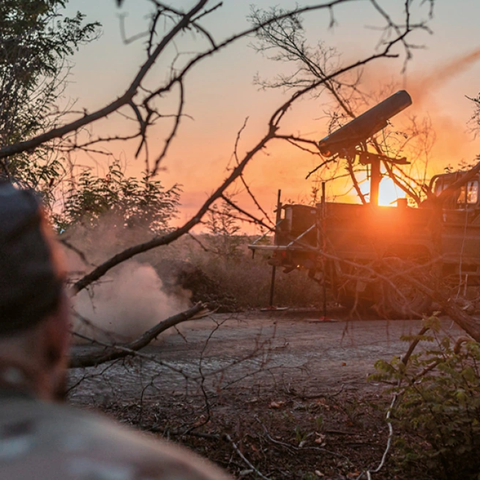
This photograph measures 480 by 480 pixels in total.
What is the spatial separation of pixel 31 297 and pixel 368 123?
627 cm

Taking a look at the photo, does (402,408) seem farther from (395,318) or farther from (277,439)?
(395,318)

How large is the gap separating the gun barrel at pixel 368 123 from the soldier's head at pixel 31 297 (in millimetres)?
4678

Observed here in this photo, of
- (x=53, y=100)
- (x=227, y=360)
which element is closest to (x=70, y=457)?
(x=227, y=360)

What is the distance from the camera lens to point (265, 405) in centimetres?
548

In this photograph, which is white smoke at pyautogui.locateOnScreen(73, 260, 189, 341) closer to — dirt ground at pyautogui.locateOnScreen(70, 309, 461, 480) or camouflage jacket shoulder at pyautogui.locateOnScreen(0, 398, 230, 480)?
dirt ground at pyautogui.locateOnScreen(70, 309, 461, 480)

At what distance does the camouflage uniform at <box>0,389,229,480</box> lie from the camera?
0.96 ft

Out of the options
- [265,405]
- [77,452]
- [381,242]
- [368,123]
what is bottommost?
[265,405]

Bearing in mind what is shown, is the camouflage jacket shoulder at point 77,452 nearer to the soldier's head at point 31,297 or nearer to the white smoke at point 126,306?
the soldier's head at point 31,297

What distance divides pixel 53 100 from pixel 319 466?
727cm

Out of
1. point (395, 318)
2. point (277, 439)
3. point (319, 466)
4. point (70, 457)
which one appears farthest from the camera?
point (395, 318)

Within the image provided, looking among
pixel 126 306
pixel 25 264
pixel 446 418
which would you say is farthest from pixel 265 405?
pixel 126 306

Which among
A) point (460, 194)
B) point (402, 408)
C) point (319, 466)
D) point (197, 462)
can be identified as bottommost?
point (319, 466)

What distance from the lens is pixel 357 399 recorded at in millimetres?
5719

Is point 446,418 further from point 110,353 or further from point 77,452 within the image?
point 77,452
